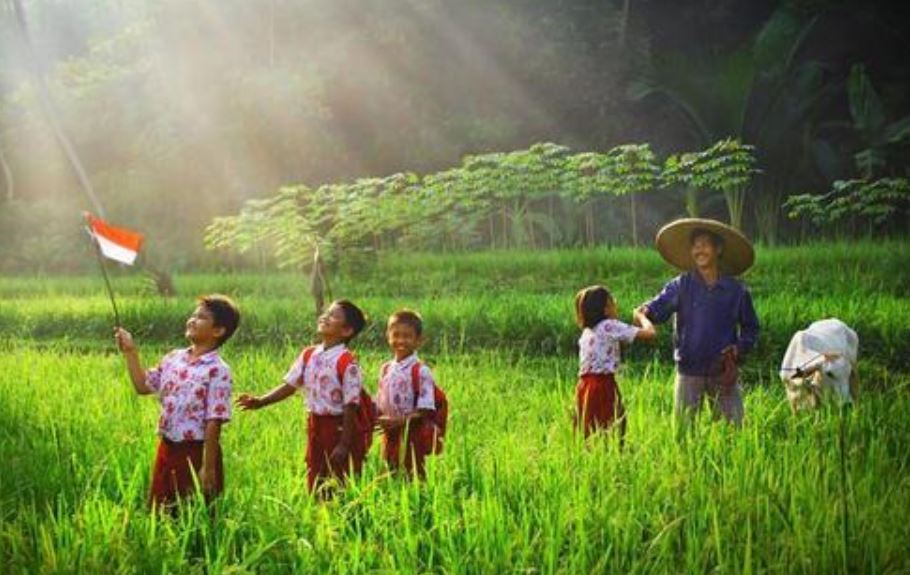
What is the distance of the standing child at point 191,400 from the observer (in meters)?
3.40

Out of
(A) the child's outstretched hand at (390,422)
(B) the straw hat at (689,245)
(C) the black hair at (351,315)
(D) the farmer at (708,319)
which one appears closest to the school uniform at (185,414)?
(C) the black hair at (351,315)

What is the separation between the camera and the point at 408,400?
392 centimetres

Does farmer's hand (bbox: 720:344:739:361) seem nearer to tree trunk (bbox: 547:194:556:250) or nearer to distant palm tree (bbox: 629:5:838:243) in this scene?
distant palm tree (bbox: 629:5:838:243)

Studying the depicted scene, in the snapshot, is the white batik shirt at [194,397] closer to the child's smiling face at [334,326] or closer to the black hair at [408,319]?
the child's smiling face at [334,326]

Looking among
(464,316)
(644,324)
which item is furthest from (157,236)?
(644,324)

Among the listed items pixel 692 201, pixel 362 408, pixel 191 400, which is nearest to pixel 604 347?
pixel 362 408

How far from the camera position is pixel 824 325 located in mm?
4727

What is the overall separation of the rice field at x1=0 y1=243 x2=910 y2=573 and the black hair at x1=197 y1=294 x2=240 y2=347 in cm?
60

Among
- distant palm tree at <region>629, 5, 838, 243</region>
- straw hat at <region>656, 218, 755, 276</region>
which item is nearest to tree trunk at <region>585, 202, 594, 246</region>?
distant palm tree at <region>629, 5, 838, 243</region>

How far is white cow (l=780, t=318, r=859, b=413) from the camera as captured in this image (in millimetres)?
4648

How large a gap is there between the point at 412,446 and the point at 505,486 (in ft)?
1.62

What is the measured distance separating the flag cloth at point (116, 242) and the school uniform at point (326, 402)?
0.81 meters

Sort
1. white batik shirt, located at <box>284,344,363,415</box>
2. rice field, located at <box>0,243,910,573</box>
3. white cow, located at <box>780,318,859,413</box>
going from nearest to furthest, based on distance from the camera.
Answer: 1. rice field, located at <box>0,243,910,573</box>
2. white batik shirt, located at <box>284,344,363,415</box>
3. white cow, located at <box>780,318,859,413</box>

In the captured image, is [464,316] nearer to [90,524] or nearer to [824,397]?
[824,397]
